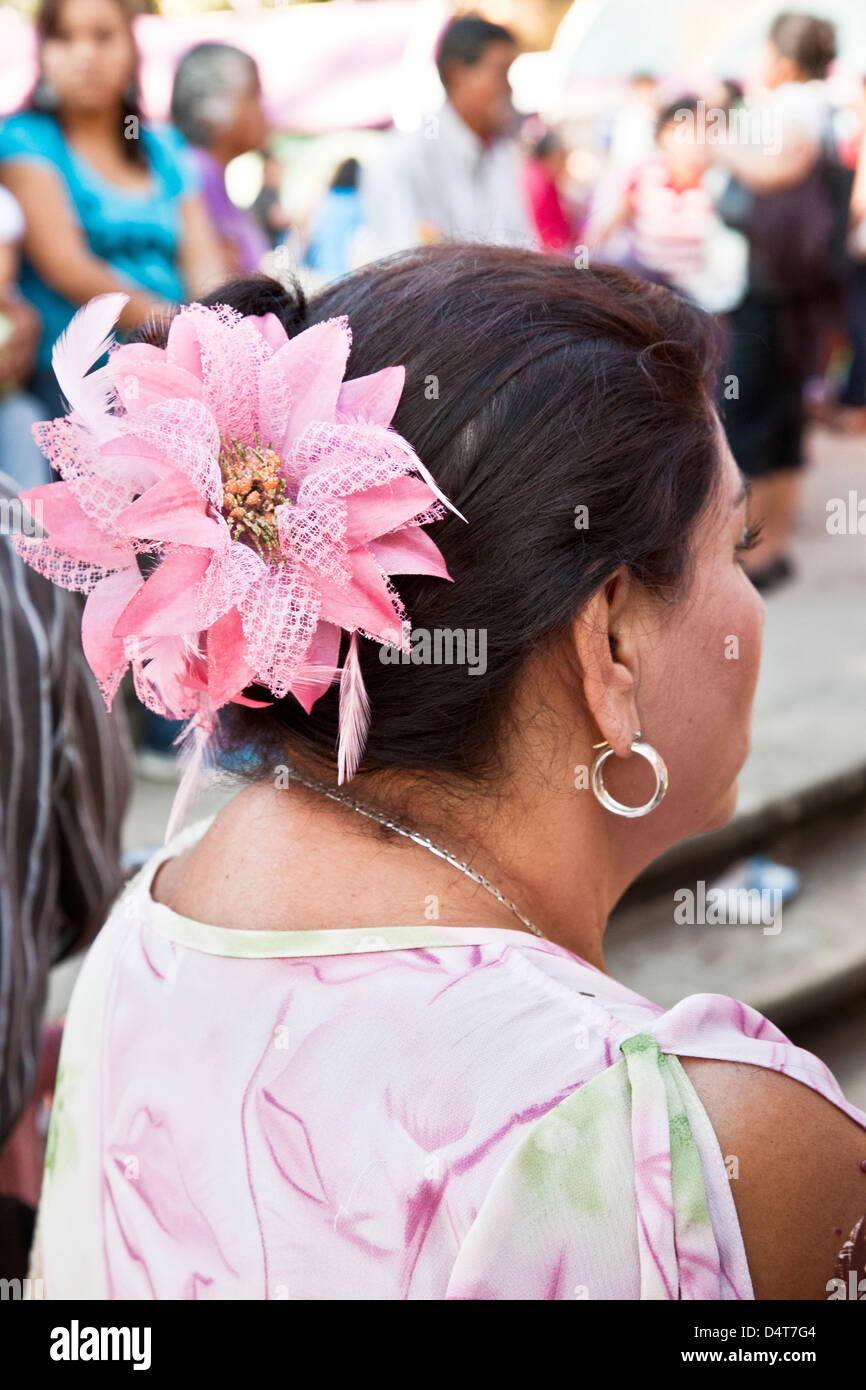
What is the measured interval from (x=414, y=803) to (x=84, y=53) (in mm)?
2953

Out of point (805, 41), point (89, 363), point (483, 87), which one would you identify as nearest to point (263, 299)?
point (89, 363)

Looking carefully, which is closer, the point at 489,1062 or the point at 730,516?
the point at 489,1062

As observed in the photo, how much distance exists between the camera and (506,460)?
41.4 inches

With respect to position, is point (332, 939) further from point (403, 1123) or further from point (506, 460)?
point (506, 460)

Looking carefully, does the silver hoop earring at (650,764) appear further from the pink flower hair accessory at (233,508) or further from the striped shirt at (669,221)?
the striped shirt at (669,221)

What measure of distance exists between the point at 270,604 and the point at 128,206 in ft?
9.06

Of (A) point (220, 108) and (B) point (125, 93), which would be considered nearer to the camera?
(B) point (125, 93)

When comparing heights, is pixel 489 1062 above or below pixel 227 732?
below

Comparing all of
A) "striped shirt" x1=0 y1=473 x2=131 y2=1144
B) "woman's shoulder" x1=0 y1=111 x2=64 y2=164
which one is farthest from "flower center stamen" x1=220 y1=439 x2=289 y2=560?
"woman's shoulder" x1=0 y1=111 x2=64 y2=164

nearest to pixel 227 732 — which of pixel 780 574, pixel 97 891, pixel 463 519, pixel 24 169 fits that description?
pixel 463 519

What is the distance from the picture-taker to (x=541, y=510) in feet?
3.46

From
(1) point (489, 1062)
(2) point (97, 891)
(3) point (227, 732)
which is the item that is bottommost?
(2) point (97, 891)

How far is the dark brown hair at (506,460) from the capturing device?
106 cm
